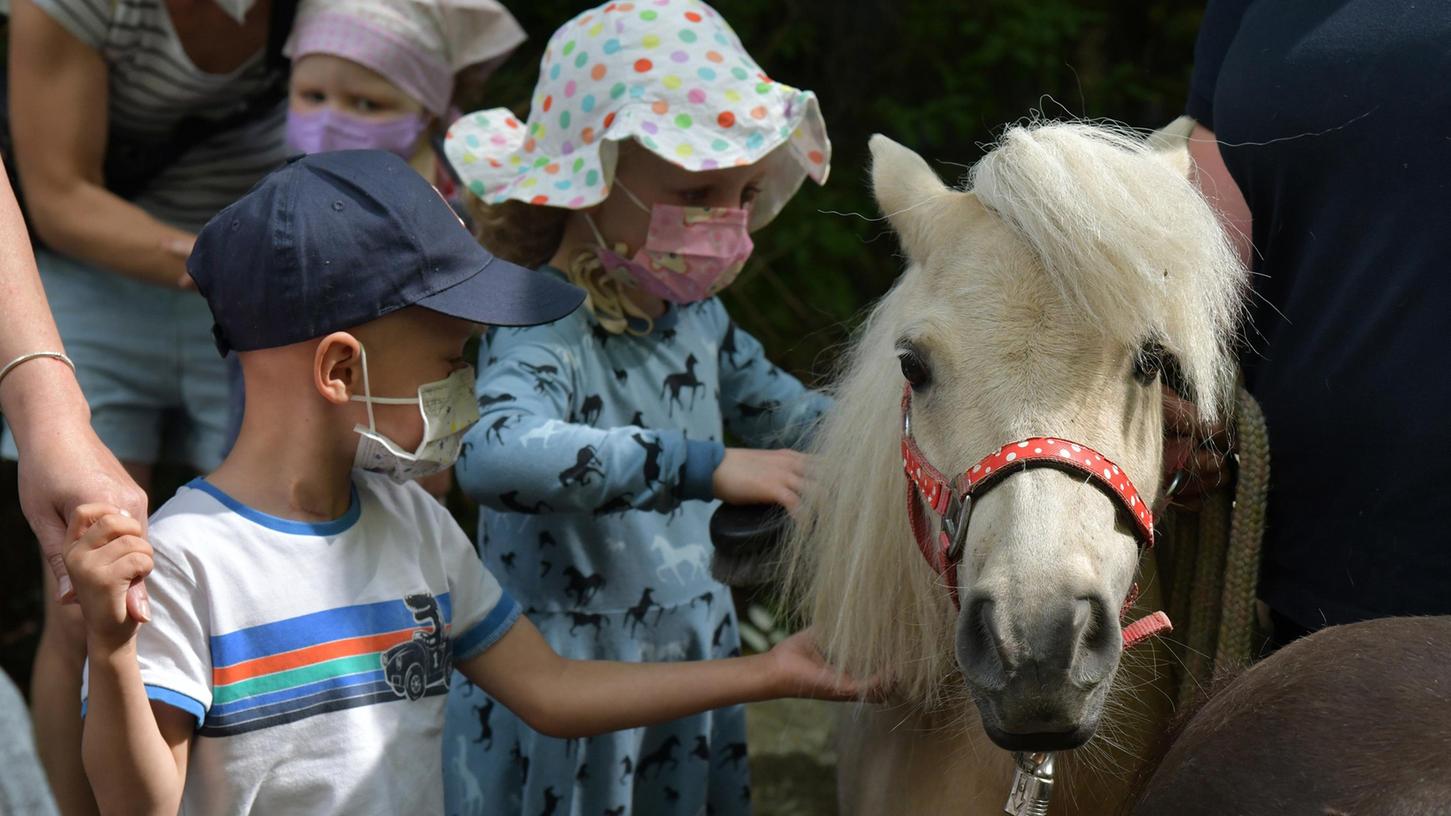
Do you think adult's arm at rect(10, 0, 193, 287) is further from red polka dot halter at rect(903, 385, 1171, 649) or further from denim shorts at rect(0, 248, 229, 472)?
red polka dot halter at rect(903, 385, 1171, 649)

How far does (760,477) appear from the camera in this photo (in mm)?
1964

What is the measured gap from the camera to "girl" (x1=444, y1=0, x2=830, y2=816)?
7.28 ft

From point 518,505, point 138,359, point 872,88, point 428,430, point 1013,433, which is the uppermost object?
point 1013,433

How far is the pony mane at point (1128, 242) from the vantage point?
150cm

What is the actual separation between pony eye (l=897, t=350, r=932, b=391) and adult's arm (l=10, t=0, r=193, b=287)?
4.85 feet

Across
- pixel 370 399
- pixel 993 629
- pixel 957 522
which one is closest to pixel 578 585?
pixel 370 399

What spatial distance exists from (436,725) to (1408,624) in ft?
3.80

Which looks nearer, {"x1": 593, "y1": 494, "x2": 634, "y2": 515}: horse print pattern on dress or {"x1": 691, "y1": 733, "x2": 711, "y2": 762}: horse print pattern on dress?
{"x1": 593, "y1": 494, "x2": 634, "y2": 515}: horse print pattern on dress

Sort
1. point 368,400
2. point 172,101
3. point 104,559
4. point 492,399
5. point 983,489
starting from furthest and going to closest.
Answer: point 172,101, point 492,399, point 368,400, point 983,489, point 104,559

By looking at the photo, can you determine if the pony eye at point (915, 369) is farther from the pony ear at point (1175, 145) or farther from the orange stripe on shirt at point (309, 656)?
the orange stripe on shirt at point (309, 656)

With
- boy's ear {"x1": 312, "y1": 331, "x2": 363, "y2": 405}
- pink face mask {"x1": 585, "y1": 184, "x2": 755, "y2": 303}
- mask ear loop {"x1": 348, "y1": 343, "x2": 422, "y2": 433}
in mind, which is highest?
boy's ear {"x1": 312, "y1": 331, "x2": 363, "y2": 405}

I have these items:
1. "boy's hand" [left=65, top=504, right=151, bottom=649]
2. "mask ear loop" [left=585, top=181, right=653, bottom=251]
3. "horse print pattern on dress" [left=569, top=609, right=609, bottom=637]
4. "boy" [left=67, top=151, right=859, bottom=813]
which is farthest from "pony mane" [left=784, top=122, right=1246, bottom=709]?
"boy's hand" [left=65, top=504, right=151, bottom=649]

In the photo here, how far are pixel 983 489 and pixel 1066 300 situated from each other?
0.83 feet

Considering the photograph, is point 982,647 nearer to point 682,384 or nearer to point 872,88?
point 682,384
